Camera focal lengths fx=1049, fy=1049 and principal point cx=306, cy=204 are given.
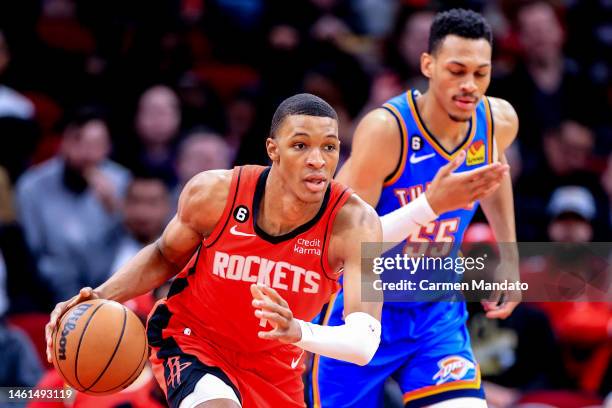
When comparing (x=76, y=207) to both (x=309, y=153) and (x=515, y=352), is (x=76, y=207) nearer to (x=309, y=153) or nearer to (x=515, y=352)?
(x=515, y=352)

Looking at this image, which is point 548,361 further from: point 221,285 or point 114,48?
point 114,48

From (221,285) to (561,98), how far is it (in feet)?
21.2

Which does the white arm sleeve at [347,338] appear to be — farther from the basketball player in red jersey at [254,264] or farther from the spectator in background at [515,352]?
the spectator in background at [515,352]

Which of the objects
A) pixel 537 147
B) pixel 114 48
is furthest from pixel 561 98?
pixel 114 48

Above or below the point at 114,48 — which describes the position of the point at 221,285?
below

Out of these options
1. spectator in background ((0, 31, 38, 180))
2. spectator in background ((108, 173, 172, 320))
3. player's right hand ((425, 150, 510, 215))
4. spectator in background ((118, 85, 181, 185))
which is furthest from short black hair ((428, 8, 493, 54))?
spectator in background ((0, 31, 38, 180))

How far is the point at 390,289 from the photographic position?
18.2 feet

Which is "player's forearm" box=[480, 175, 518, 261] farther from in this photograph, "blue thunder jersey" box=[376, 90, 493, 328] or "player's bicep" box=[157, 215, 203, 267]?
"player's bicep" box=[157, 215, 203, 267]

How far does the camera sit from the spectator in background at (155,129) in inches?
363

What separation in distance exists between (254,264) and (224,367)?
490 millimetres

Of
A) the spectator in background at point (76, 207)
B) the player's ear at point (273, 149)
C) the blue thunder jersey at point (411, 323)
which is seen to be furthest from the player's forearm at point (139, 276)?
Result: the spectator in background at point (76, 207)

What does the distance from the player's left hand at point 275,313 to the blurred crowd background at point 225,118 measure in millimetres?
2619

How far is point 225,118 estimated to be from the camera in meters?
9.95

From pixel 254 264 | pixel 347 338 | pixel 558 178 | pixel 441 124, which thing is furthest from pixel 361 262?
pixel 558 178
